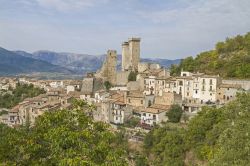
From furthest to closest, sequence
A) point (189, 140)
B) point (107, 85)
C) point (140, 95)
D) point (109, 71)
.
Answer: point (109, 71)
point (107, 85)
point (140, 95)
point (189, 140)

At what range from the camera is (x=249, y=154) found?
18016 mm

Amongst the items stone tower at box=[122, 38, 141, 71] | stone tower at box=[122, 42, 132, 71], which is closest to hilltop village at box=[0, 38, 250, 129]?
stone tower at box=[122, 38, 141, 71]

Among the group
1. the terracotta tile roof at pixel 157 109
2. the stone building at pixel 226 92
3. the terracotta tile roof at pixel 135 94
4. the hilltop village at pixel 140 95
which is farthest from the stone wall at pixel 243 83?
the terracotta tile roof at pixel 135 94

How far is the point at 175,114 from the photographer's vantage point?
147ft

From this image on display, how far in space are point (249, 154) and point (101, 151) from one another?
30.2ft

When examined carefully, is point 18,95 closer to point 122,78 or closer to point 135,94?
point 122,78

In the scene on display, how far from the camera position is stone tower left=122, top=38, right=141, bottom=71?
215 feet

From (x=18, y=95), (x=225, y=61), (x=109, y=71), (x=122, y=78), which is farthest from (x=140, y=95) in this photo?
(x=18, y=95)

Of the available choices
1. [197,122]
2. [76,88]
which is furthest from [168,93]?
[76,88]

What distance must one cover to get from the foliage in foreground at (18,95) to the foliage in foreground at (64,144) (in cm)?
6226

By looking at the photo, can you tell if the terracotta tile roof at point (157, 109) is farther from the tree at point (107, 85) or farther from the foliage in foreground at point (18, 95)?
the foliage in foreground at point (18, 95)

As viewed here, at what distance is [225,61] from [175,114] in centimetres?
1858

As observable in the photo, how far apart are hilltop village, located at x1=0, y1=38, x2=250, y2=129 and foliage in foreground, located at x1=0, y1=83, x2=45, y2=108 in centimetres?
864

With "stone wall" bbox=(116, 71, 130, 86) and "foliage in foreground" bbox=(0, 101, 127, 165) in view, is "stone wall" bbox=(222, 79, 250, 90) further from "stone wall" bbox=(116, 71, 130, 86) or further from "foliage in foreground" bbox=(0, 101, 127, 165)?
"foliage in foreground" bbox=(0, 101, 127, 165)
